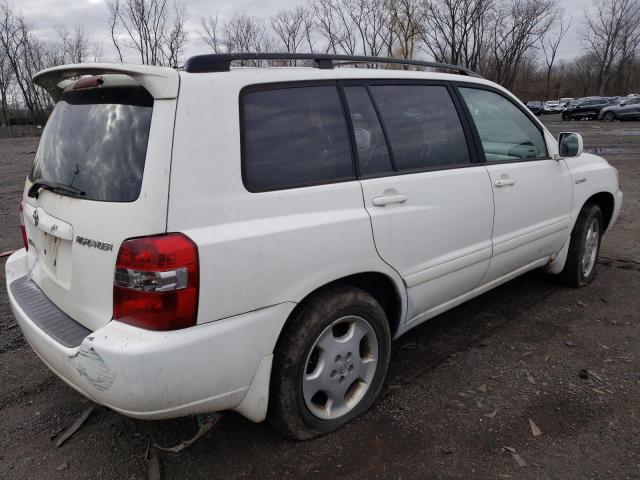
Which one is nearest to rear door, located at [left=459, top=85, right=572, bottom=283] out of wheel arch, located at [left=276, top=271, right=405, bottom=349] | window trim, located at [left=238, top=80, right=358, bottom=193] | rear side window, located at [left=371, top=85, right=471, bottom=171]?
rear side window, located at [left=371, top=85, right=471, bottom=171]

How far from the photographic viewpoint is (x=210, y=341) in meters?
1.96

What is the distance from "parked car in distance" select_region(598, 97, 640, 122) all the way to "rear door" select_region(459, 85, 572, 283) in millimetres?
34129

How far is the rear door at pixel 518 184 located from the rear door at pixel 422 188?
0.17m

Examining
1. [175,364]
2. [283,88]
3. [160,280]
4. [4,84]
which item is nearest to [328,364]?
[175,364]

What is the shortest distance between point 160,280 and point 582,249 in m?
3.74

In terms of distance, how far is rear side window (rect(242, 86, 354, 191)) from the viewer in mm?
2176

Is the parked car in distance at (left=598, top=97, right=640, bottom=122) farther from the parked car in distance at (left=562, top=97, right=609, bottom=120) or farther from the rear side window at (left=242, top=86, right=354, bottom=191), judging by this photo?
the rear side window at (left=242, top=86, right=354, bottom=191)

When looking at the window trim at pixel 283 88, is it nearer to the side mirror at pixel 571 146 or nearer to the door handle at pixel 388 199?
the door handle at pixel 388 199

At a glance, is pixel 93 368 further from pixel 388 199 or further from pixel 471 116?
pixel 471 116

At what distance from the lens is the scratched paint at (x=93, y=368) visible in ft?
6.27

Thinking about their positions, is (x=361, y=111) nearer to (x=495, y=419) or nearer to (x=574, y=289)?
(x=495, y=419)

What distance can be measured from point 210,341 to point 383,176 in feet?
4.09

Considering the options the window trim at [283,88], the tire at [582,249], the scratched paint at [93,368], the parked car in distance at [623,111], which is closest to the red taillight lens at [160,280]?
the scratched paint at [93,368]

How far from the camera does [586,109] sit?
119 ft
